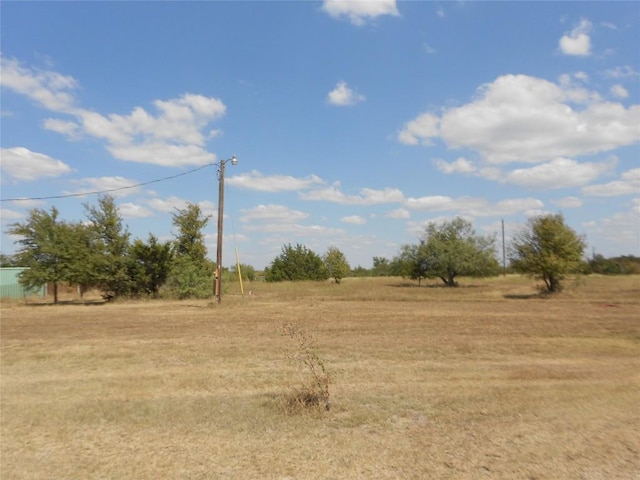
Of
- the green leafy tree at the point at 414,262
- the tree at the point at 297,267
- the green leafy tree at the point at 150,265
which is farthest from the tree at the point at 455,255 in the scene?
the green leafy tree at the point at 150,265

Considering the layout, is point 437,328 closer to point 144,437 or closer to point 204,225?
point 144,437

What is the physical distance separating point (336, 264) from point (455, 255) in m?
17.6

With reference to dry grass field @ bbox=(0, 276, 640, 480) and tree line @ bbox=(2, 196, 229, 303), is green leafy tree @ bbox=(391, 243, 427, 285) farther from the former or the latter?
dry grass field @ bbox=(0, 276, 640, 480)

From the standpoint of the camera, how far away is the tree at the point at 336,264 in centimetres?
6617

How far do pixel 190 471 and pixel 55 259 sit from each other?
31.5 m

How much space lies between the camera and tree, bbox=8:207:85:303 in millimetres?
30922

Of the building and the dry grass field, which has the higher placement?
the building

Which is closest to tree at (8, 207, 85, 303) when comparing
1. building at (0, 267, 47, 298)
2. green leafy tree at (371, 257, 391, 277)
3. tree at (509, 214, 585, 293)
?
building at (0, 267, 47, 298)

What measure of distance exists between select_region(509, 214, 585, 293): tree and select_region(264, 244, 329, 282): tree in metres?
36.5

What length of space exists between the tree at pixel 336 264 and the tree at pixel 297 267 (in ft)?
3.06

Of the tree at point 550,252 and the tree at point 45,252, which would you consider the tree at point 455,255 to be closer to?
the tree at point 550,252

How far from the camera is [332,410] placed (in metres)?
6.23

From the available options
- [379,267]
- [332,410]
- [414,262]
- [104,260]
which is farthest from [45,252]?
[379,267]

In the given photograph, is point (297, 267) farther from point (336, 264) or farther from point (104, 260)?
point (104, 260)
